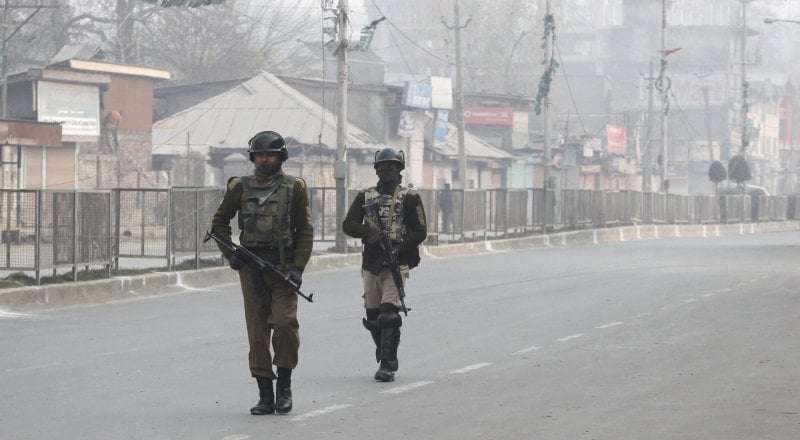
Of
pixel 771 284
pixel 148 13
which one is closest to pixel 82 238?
pixel 771 284

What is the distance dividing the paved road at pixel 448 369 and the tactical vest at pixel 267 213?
1.10 m

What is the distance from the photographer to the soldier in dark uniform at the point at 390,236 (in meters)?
11.1

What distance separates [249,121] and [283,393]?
167ft

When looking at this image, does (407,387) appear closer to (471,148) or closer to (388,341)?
(388,341)

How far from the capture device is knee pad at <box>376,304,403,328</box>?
11.1 metres

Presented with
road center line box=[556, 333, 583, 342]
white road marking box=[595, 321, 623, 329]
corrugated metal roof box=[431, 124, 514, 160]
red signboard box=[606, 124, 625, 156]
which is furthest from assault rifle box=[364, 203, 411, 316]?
red signboard box=[606, 124, 625, 156]

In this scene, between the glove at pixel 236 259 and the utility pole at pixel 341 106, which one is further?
the utility pole at pixel 341 106

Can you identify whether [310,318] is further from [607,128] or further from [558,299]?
[607,128]

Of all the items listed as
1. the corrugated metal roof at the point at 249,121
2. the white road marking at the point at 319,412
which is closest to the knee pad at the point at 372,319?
the white road marking at the point at 319,412

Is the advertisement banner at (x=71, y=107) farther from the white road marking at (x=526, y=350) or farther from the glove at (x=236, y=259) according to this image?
the glove at (x=236, y=259)

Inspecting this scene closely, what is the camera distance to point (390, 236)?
11172mm

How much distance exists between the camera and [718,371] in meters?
11.7

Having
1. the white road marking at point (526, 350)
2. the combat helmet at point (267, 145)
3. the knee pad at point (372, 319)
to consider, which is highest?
the combat helmet at point (267, 145)

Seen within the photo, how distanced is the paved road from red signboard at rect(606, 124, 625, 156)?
73.9m
